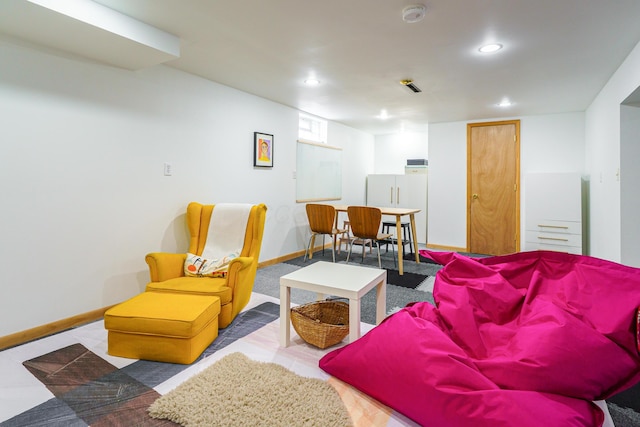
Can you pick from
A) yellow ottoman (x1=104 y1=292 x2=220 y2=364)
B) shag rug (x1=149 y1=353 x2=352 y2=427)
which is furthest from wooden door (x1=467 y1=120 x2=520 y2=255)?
yellow ottoman (x1=104 y1=292 x2=220 y2=364)

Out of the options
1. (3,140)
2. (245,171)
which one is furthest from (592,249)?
(3,140)

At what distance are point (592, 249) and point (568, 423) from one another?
4310mm

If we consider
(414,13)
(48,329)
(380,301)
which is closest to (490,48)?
(414,13)

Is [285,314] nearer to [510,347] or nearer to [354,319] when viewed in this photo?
[354,319]

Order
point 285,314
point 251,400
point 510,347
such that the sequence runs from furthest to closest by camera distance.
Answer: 1. point 285,314
2. point 251,400
3. point 510,347

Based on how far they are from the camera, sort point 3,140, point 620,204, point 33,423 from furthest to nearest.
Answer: point 620,204 < point 3,140 < point 33,423

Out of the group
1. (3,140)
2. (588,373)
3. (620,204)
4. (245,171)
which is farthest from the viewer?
(245,171)

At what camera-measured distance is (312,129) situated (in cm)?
567

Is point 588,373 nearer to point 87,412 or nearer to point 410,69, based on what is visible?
point 87,412

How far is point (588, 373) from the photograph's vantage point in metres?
1.27

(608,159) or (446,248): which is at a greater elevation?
(608,159)

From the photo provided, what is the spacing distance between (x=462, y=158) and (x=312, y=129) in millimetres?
2636

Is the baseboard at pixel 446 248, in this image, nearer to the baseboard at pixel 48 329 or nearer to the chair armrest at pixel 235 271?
the chair armrest at pixel 235 271

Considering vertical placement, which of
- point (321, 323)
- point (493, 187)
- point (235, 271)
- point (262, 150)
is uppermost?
point (262, 150)
